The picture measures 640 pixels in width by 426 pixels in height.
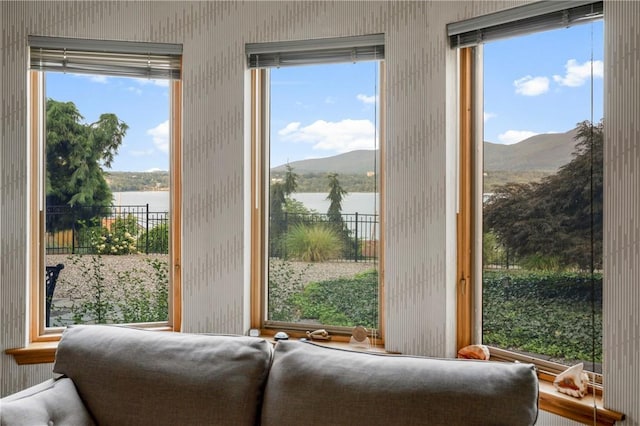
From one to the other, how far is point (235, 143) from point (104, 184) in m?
0.74

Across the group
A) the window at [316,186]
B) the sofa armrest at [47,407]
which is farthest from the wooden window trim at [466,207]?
the sofa armrest at [47,407]

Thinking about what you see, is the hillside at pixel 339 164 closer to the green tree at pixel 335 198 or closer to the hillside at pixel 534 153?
the green tree at pixel 335 198

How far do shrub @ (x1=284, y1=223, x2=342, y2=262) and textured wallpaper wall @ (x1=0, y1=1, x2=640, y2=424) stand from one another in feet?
0.84

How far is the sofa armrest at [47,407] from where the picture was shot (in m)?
1.67

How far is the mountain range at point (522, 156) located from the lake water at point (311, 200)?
14 cm

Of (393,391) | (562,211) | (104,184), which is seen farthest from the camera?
(104,184)

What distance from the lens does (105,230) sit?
2.75 m

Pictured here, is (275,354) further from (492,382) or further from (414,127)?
(414,127)

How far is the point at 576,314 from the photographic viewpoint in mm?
2096

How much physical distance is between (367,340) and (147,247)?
1260 mm

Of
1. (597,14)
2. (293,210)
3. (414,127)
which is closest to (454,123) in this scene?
(414,127)

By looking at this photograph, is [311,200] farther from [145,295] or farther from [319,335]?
[145,295]

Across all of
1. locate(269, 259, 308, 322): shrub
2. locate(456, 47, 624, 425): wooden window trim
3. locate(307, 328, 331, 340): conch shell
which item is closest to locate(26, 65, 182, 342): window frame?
locate(269, 259, 308, 322): shrub

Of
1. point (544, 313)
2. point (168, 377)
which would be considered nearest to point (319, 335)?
point (168, 377)
